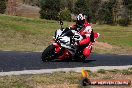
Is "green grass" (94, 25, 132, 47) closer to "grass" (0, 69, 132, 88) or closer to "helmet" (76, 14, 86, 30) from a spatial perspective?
"helmet" (76, 14, 86, 30)

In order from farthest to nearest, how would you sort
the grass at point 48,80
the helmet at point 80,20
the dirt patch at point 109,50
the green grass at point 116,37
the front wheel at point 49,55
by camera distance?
the green grass at point 116,37 < the dirt patch at point 109,50 < the helmet at point 80,20 < the front wheel at point 49,55 < the grass at point 48,80

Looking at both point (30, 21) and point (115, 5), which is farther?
point (115, 5)

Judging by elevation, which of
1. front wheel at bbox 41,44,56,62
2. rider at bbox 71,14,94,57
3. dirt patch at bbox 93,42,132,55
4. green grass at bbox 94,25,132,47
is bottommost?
green grass at bbox 94,25,132,47

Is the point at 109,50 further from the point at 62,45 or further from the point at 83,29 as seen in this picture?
the point at 62,45

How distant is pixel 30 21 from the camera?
5562 cm

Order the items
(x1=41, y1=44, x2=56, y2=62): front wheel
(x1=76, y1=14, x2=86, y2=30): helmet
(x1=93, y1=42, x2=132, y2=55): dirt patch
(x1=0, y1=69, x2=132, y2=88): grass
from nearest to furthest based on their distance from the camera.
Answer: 1. (x1=0, y1=69, x2=132, y2=88): grass
2. (x1=41, y1=44, x2=56, y2=62): front wheel
3. (x1=76, y1=14, x2=86, y2=30): helmet
4. (x1=93, y1=42, x2=132, y2=55): dirt patch

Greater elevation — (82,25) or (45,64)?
(82,25)

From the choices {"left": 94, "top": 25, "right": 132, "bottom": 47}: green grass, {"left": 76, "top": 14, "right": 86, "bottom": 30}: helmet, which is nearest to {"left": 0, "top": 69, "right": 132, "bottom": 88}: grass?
{"left": 76, "top": 14, "right": 86, "bottom": 30}: helmet

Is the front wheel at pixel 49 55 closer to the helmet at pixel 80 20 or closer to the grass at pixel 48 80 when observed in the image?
the helmet at pixel 80 20

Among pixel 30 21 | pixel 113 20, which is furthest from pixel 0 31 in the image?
pixel 113 20

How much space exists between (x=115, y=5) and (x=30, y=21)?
51.3 m

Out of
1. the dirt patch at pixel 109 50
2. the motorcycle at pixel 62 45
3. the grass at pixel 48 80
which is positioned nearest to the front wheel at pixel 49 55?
the motorcycle at pixel 62 45

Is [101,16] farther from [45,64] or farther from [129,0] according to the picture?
[45,64]

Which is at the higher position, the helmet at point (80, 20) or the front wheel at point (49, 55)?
the helmet at point (80, 20)
